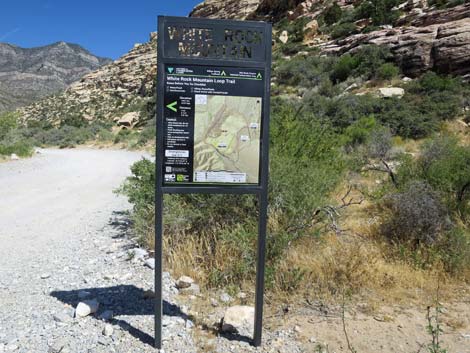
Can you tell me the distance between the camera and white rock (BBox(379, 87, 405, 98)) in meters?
17.1

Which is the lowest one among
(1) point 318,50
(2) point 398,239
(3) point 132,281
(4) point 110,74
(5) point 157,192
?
(3) point 132,281

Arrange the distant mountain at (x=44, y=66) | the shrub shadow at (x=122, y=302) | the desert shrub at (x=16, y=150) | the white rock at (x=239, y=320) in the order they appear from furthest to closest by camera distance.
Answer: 1. the distant mountain at (x=44, y=66)
2. the desert shrub at (x=16, y=150)
3. the shrub shadow at (x=122, y=302)
4. the white rock at (x=239, y=320)

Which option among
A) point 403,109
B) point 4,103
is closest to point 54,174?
point 403,109

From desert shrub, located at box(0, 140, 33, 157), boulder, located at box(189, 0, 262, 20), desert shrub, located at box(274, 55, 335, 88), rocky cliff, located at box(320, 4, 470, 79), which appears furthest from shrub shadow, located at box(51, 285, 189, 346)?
boulder, located at box(189, 0, 262, 20)

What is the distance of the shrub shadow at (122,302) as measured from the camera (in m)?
3.01

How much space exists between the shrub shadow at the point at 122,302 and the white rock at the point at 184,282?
0.84ft

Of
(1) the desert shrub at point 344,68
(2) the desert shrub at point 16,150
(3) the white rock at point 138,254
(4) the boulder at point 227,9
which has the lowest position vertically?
(3) the white rock at point 138,254

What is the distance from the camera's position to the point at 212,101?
2.50 m

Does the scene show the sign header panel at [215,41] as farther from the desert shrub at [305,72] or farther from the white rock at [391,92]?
the desert shrub at [305,72]

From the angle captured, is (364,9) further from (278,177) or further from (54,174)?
(278,177)

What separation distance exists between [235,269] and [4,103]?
79.2 metres

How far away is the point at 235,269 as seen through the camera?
11.5ft

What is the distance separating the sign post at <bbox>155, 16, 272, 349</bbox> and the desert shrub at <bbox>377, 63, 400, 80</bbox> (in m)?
19.9

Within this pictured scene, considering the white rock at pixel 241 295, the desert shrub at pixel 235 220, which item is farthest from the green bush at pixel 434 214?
the white rock at pixel 241 295
